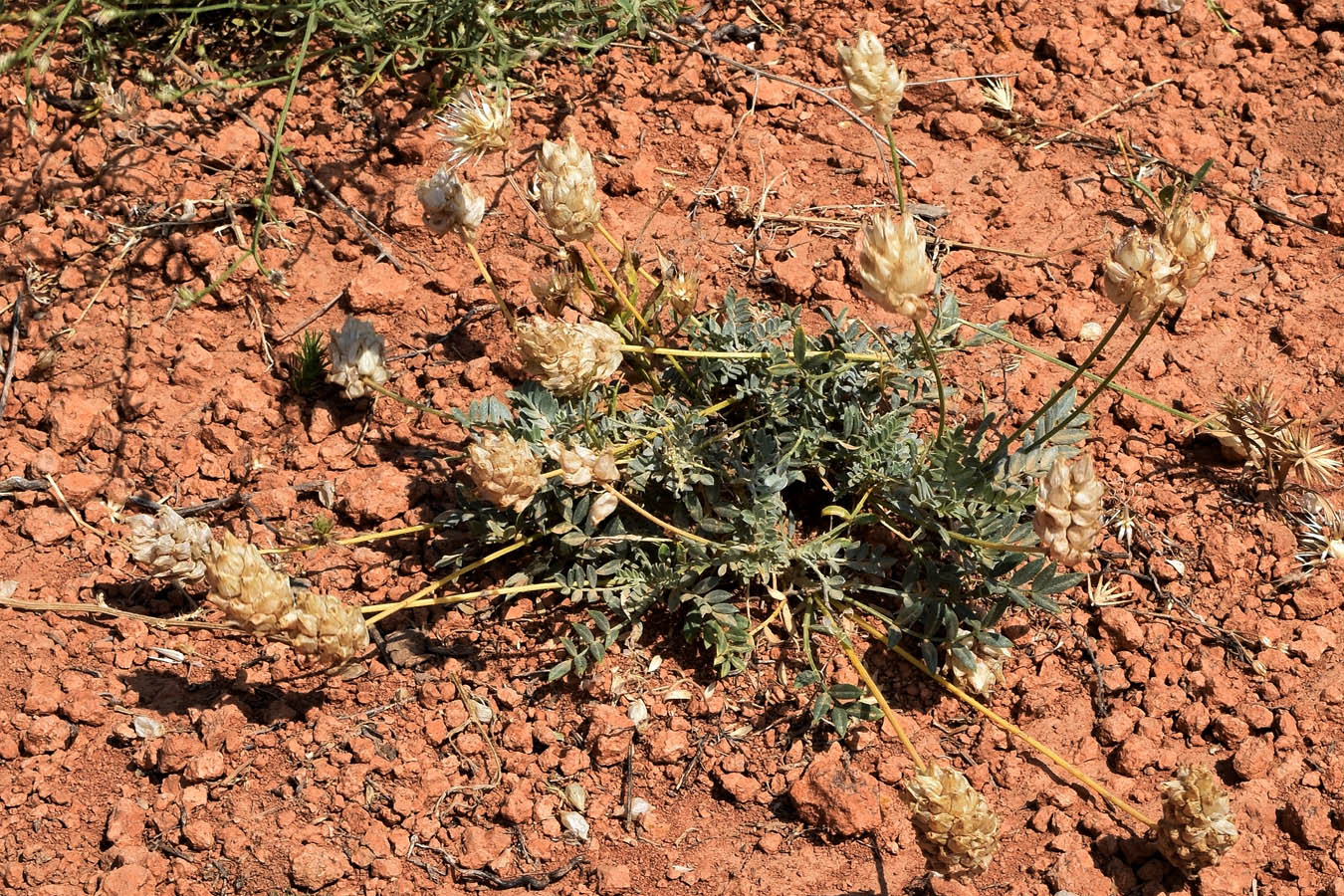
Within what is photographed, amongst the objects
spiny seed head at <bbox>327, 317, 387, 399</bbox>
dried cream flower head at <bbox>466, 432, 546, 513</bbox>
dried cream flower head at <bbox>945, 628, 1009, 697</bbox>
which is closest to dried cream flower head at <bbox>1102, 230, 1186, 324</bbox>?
dried cream flower head at <bbox>945, 628, 1009, 697</bbox>

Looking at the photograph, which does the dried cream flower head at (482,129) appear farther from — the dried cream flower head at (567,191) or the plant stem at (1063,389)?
the plant stem at (1063,389)

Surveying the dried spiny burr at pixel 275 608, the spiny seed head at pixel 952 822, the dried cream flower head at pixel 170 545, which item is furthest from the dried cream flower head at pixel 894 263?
the dried cream flower head at pixel 170 545

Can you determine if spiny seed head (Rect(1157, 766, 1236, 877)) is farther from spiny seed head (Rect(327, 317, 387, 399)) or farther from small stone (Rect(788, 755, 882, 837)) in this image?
spiny seed head (Rect(327, 317, 387, 399))

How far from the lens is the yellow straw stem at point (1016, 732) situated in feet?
8.41

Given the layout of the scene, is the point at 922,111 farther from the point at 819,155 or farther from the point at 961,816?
the point at 961,816

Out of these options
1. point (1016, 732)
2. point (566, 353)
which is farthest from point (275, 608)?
point (1016, 732)

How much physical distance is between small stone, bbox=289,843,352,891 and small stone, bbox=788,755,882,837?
39.2 inches

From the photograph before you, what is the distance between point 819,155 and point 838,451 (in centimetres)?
130

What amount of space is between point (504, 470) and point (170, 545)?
751 millimetres

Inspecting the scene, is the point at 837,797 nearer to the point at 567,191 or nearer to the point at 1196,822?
the point at 1196,822

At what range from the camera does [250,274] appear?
3.60 m

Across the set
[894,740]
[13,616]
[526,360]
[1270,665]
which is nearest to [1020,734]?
[894,740]

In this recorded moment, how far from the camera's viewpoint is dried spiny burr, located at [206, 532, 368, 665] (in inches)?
90.4

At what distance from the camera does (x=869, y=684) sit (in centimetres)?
273
